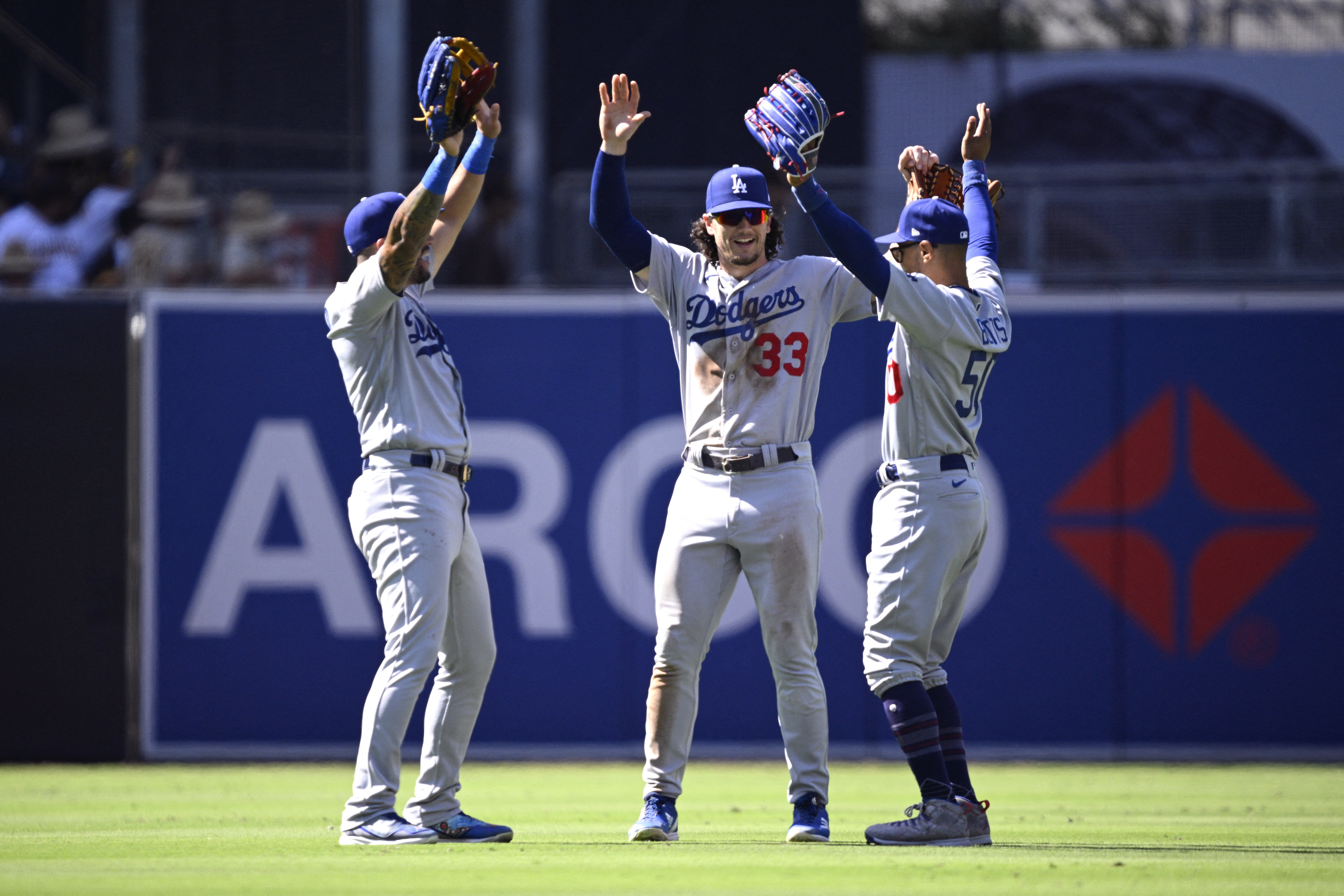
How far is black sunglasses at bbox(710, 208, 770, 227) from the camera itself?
5.26 metres

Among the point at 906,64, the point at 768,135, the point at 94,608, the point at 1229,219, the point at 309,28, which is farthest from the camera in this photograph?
the point at 906,64

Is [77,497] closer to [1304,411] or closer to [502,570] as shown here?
[502,570]

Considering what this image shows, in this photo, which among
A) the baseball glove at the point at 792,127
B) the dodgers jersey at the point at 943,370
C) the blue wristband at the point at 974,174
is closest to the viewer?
the baseball glove at the point at 792,127

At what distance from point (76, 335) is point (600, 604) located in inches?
131

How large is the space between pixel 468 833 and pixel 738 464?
1.51 meters

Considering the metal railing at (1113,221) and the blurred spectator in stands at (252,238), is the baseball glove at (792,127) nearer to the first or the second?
the metal railing at (1113,221)

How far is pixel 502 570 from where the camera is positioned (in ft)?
29.3

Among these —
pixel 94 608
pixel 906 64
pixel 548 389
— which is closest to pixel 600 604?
pixel 548 389

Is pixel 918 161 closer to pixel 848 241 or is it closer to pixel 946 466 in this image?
pixel 848 241

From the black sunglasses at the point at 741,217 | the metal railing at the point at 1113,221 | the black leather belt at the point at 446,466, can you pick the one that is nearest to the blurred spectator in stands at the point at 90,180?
the metal railing at the point at 1113,221

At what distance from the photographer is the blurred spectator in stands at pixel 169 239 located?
33.5 ft

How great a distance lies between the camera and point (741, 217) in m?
5.28

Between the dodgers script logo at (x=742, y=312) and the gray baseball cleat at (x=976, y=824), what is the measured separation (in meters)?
1.69

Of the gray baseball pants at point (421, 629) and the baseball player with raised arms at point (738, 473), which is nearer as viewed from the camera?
the gray baseball pants at point (421, 629)
